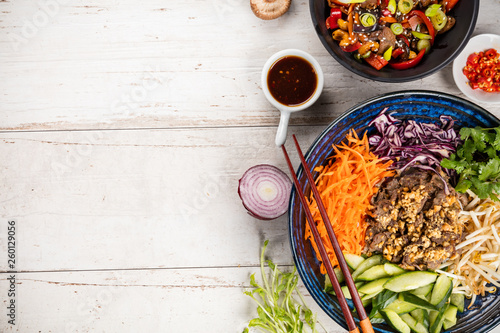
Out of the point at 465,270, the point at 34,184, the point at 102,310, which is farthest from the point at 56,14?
the point at 465,270

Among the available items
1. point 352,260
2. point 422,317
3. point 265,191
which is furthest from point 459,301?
point 265,191

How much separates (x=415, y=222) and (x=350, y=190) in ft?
1.12

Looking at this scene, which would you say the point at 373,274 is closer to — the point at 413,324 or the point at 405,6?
the point at 413,324

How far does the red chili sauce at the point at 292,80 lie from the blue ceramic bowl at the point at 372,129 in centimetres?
26

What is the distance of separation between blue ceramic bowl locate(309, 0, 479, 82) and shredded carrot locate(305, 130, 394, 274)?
30cm

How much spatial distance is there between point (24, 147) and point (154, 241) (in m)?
0.90

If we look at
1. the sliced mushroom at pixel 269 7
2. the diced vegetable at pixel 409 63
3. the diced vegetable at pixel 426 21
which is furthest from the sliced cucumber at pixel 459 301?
the sliced mushroom at pixel 269 7

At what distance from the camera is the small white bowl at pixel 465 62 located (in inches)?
74.7

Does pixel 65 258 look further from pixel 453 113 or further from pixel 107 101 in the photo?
pixel 453 113

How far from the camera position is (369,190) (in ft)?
5.81

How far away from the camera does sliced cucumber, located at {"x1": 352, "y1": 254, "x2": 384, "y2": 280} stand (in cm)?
180

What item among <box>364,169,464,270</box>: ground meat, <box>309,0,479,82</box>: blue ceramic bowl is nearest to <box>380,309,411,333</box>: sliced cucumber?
<box>364,169,464,270</box>: ground meat

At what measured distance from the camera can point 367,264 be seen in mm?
1799

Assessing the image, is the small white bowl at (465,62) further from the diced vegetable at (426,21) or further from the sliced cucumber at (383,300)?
Result: the sliced cucumber at (383,300)
